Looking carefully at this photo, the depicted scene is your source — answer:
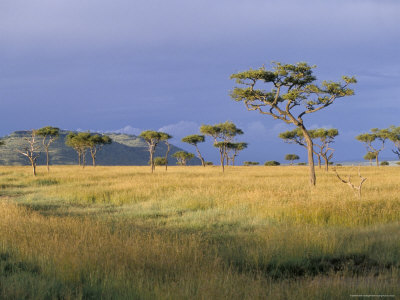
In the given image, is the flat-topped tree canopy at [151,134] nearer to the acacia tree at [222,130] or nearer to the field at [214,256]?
the acacia tree at [222,130]

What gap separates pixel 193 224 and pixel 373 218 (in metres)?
5.70

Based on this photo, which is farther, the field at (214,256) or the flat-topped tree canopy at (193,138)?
the flat-topped tree canopy at (193,138)

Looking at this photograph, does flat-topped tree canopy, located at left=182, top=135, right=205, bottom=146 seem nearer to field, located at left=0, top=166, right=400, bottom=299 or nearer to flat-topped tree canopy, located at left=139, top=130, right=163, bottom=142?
flat-topped tree canopy, located at left=139, top=130, right=163, bottom=142

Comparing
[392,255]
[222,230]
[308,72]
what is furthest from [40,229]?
[308,72]

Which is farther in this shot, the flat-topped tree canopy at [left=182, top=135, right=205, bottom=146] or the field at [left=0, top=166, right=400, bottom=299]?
the flat-topped tree canopy at [left=182, top=135, right=205, bottom=146]

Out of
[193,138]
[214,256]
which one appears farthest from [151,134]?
[214,256]

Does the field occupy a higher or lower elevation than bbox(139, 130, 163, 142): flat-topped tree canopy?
lower

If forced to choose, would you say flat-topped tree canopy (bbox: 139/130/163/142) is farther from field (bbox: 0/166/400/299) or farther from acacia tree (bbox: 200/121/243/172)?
field (bbox: 0/166/400/299)

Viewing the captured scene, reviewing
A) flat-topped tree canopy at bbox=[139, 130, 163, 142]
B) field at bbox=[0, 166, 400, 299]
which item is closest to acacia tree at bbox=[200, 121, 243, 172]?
flat-topped tree canopy at bbox=[139, 130, 163, 142]

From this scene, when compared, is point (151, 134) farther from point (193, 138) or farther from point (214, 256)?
point (214, 256)

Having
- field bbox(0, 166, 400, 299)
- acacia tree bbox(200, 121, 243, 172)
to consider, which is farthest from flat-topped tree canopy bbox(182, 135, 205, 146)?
field bbox(0, 166, 400, 299)

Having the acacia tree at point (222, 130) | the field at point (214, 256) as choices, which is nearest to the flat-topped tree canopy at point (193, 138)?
the acacia tree at point (222, 130)

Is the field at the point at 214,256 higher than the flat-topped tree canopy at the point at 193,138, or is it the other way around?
the flat-topped tree canopy at the point at 193,138

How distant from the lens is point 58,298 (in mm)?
4934
